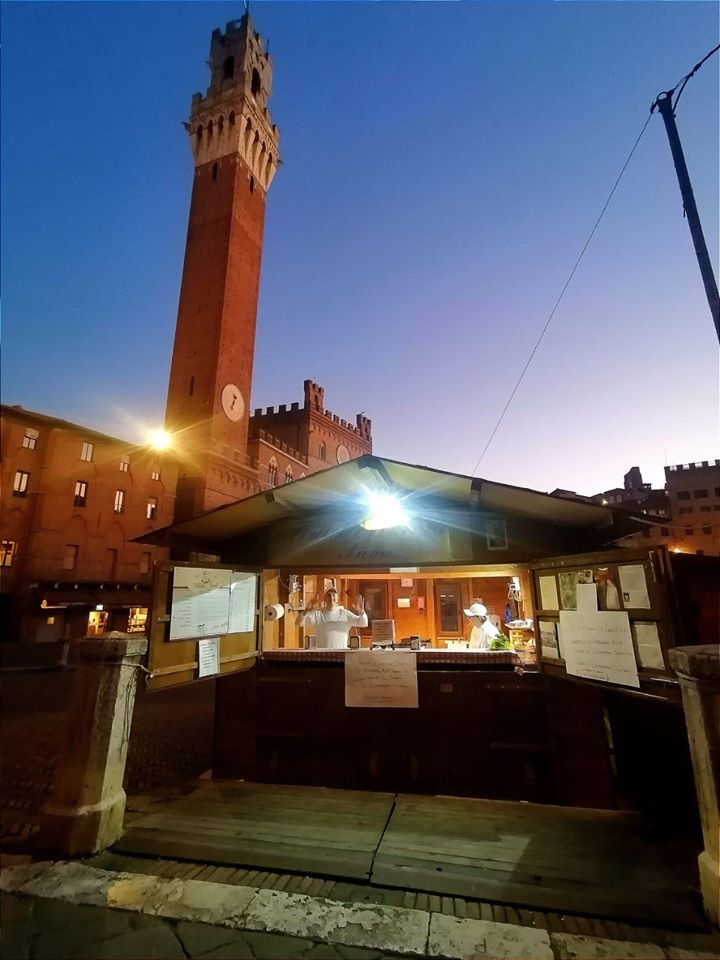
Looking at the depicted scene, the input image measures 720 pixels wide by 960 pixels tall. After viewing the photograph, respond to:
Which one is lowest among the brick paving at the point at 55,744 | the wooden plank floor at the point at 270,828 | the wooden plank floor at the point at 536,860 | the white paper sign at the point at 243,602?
the brick paving at the point at 55,744

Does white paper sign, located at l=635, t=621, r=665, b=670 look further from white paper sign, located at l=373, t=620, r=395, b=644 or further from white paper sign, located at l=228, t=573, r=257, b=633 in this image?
white paper sign, located at l=228, t=573, r=257, b=633

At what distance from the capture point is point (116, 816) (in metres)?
4.93

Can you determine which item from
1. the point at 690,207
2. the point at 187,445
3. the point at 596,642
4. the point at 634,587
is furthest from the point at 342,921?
the point at 187,445

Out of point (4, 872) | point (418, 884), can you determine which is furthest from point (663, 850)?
point (4, 872)

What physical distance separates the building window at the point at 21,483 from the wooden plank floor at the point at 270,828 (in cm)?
2926

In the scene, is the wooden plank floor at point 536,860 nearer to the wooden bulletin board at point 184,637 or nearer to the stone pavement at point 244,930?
the stone pavement at point 244,930

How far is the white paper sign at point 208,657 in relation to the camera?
6059 mm

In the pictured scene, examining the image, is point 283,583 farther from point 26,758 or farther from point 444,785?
point 26,758

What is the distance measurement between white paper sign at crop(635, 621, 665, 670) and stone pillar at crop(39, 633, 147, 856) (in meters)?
5.69

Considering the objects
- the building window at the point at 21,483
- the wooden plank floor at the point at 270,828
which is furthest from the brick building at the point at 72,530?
the wooden plank floor at the point at 270,828

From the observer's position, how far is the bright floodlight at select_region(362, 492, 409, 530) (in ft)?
22.7

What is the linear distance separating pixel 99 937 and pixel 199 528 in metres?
4.67

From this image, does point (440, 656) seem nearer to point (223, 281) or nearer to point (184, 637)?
point (184, 637)

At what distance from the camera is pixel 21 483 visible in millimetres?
28156
